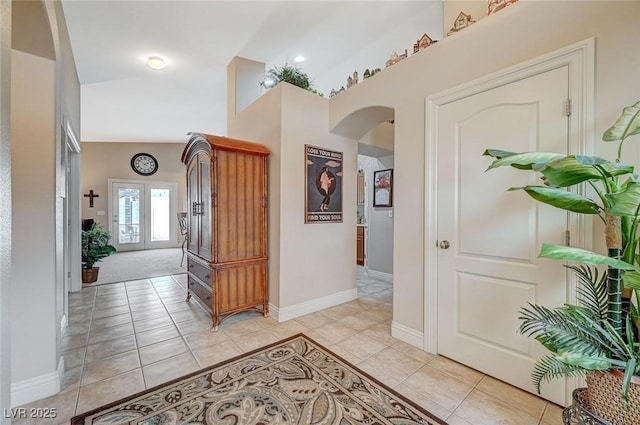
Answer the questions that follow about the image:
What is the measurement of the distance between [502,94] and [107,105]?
21.2 ft

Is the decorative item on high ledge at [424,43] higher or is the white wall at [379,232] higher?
the decorative item on high ledge at [424,43]

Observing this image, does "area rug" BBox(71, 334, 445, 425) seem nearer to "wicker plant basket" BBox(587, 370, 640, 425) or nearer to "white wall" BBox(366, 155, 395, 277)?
"wicker plant basket" BBox(587, 370, 640, 425)

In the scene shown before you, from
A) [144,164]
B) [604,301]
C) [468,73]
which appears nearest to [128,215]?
[144,164]

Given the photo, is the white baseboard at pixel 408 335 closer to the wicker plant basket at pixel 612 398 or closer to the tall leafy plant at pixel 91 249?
the wicker plant basket at pixel 612 398

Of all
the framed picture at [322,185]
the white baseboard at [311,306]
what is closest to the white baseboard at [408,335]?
the white baseboard at [311,306]

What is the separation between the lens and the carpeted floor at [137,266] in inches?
187

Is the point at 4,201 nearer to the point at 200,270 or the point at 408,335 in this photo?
the point at 200,270

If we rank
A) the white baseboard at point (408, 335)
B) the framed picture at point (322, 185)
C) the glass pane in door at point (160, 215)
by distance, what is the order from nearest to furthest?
the white baseboard at point (408, 335), the framed picture at point (322, 185), the glass pane in door at point (160, 215)

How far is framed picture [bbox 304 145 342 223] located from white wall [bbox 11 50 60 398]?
2075 mm

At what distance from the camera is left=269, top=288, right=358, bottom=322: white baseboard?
2.84 metres

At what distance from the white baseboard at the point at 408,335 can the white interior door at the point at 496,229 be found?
0.17 meters

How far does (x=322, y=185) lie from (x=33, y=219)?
2.42m

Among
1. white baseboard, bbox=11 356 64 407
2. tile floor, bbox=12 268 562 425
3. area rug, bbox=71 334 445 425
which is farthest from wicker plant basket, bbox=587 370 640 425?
white baseboard, bbox=11 356 64 407

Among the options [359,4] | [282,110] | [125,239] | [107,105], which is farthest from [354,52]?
[125,239]
